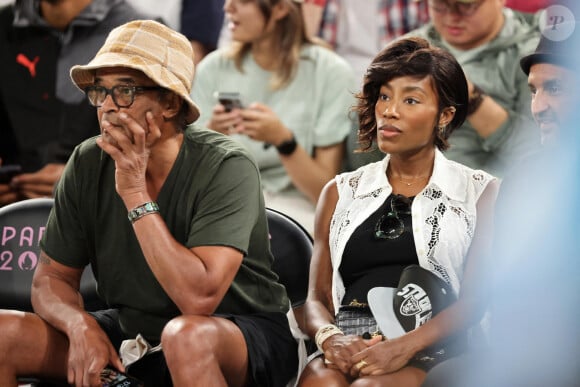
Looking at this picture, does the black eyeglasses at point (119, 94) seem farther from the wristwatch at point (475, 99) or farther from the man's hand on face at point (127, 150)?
the wristwatch at point (475, 99)

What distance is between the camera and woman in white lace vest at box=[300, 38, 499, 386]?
220 centimetres

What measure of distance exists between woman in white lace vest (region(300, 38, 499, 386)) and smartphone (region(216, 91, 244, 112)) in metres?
0.94

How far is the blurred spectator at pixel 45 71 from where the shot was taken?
3627mm

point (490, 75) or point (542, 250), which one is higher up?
point (490, 75)

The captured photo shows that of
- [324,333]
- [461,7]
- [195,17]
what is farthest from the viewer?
[195,17]

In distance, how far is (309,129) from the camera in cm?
357

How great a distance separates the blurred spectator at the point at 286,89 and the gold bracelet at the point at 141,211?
1.23 metres

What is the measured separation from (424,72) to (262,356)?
74cm

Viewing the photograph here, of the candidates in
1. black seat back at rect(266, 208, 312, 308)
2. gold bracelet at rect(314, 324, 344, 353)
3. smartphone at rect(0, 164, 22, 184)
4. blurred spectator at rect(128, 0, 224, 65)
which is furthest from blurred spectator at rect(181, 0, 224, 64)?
gold bracelet at rect(314, 324, 344, 353)

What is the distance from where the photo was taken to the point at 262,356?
2.30 m

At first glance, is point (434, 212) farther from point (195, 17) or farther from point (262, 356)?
point (195, 17)

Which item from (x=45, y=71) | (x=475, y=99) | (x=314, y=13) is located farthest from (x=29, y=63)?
(x=475, y=99)

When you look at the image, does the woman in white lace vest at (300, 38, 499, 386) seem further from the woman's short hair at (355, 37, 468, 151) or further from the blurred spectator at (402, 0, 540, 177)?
the blurred spectator at (402, 0, 540, 177)

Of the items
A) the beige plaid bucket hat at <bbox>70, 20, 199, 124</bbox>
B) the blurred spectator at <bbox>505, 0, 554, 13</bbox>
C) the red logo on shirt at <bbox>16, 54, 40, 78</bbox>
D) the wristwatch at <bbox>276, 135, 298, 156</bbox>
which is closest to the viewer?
the beige plaid bucket hat at <bbox>70, 20, 199, 124</bbox>
